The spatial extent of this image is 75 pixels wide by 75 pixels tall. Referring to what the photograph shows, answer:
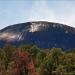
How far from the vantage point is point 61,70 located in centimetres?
7344

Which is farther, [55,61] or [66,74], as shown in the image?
[55,61]

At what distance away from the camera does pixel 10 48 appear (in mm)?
88812

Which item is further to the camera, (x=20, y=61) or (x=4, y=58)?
(x=4, y=58)

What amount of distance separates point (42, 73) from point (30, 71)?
4775 mm

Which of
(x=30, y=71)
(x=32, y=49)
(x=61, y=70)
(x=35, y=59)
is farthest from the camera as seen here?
(x=32, y=49)

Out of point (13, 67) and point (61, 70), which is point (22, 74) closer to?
point (13, 67)

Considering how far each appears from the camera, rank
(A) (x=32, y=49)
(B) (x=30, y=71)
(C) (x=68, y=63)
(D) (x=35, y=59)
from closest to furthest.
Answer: (B) (x=30, y=71) < (C) (x=68, y=63) < (D) (x=35, y=59) < (A) (x=32, y=49)

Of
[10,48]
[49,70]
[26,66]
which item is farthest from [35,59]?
[26,66]

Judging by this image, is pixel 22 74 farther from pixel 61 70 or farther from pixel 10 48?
pixel 10 48

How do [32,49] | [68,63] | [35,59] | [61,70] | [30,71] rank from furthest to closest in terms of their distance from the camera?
[32,49] < [35,59] < [68,63] < [61,70] < [30,71]

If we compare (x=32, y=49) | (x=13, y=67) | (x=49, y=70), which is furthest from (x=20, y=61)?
(x=32, y=49)

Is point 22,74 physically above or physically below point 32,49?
below

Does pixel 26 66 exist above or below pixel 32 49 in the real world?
below

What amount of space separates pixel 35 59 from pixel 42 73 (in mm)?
15691
